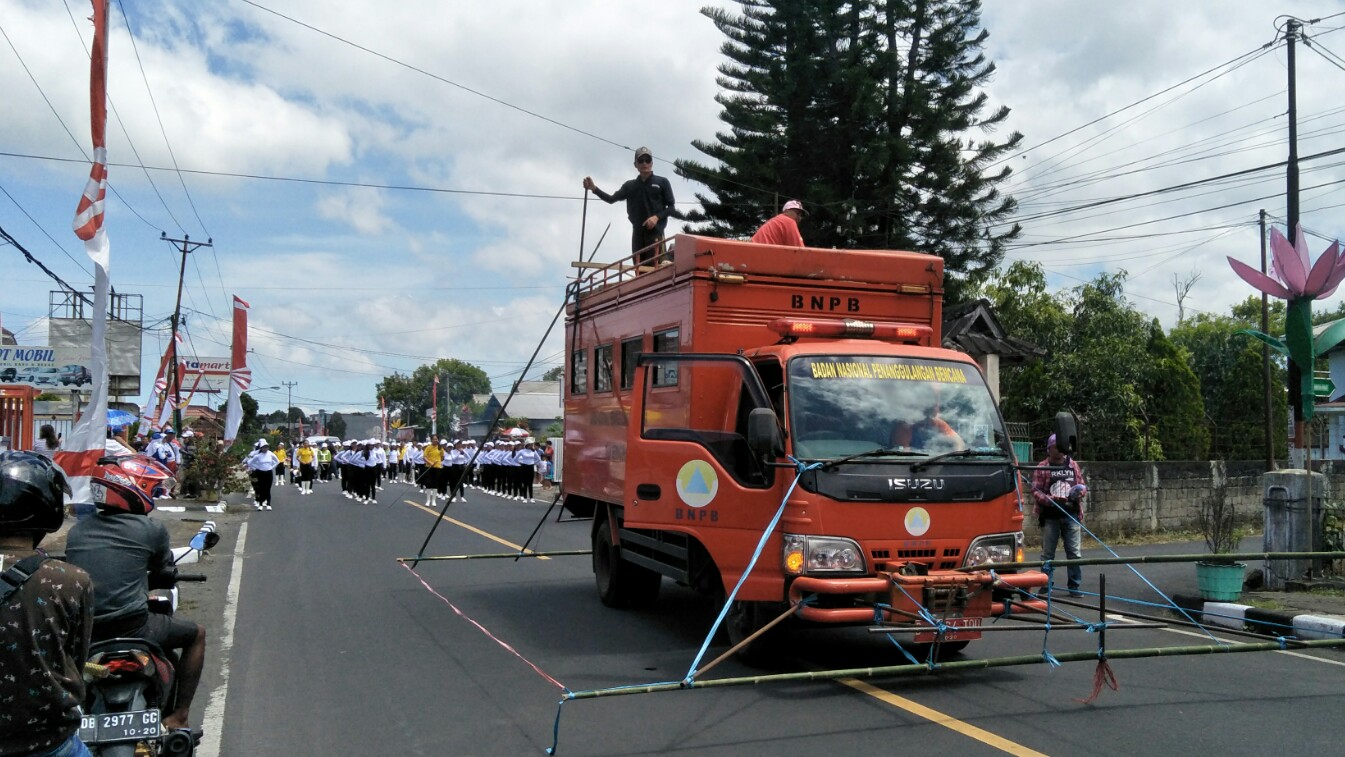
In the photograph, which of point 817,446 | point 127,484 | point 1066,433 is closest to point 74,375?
point 817,446

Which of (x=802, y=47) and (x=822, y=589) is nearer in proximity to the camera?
(x=822, y=589)

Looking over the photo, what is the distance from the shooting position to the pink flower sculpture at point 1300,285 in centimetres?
1167

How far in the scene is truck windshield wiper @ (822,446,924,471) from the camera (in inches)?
282

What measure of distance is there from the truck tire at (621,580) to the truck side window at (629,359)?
1.46 meters

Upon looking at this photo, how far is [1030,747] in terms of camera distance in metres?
5.79

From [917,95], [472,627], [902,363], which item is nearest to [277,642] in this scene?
[472,627]

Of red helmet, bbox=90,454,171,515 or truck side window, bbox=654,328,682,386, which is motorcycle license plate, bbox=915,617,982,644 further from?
red helmet, bbox=90,454,171,515

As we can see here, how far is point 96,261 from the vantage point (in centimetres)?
1177

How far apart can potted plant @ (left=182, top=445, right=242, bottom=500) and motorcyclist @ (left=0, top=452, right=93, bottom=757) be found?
25565 mm

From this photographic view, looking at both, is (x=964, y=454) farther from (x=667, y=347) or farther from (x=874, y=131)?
(x=874, y=131)

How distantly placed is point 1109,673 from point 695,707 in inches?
103

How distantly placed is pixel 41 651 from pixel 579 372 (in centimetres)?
870

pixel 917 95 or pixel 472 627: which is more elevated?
pixel 917 95

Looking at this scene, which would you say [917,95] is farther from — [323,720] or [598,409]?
[323,720]
